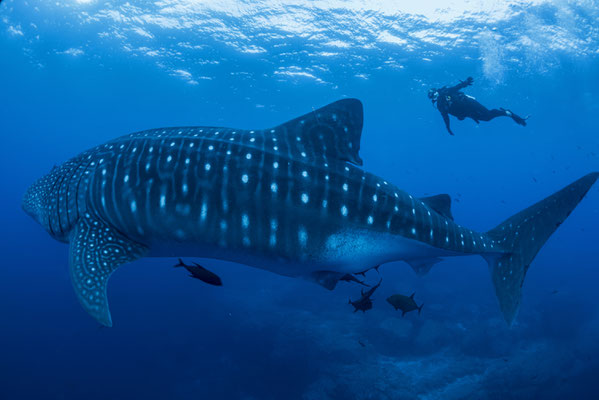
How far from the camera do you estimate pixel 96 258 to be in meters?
4.12

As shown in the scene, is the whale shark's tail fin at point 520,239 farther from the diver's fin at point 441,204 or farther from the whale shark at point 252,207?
the diver's fin at point 441,204

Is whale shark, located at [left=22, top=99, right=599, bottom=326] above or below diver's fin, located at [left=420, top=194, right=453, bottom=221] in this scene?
below

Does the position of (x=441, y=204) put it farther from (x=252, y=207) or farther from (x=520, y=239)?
(x=252, y=207)

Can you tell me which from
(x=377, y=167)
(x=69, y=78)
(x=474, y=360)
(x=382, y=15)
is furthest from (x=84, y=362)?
(x=377, y=167)

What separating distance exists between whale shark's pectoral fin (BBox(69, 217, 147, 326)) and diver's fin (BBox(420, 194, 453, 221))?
406cm

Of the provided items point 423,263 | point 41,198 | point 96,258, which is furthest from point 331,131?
point 41,198

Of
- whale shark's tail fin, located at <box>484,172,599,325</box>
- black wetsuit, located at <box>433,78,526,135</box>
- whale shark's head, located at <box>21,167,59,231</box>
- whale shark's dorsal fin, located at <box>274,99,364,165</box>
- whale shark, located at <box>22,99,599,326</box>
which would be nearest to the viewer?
whale shark, located at <box>22,99,599,326</box>

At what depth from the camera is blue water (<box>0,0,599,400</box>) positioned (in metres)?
12.7

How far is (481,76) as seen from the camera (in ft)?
115

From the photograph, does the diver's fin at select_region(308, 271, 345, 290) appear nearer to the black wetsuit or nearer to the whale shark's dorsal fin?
the whale shark's dorsal fin

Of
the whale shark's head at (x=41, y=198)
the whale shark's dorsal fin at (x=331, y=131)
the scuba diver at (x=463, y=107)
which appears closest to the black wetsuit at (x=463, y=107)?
the scuba diver at (x=463, y=107)

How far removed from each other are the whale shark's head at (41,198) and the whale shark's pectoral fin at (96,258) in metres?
0.82

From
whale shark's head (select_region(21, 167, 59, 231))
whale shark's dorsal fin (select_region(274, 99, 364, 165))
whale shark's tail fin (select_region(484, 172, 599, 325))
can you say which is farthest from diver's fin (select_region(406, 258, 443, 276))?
whale shark's head (select_region(21, 167, 59, 231))

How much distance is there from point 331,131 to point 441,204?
206 cm
